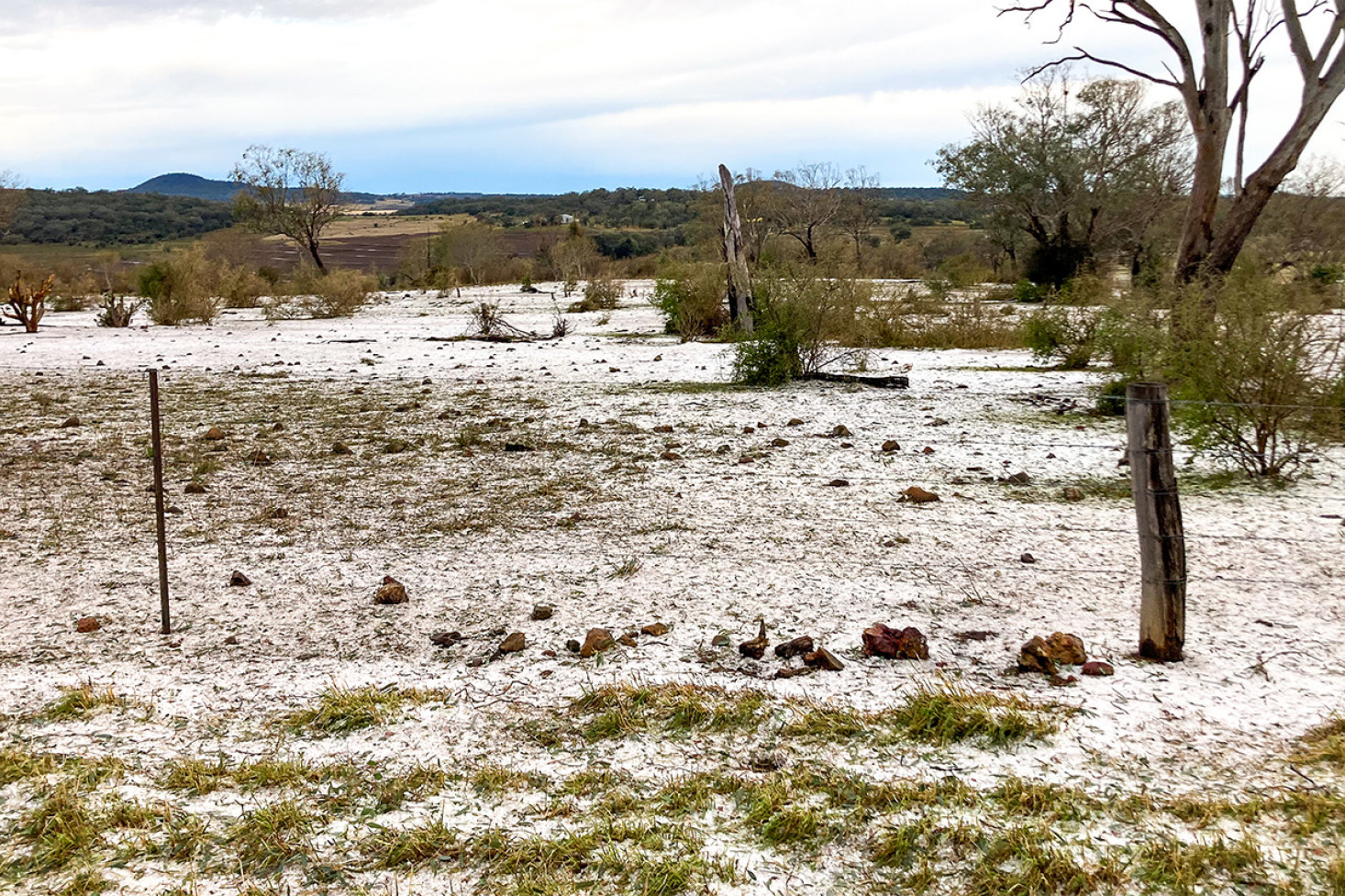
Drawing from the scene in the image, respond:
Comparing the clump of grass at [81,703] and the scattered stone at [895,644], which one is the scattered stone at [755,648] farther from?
the clump of grass at [81,703]

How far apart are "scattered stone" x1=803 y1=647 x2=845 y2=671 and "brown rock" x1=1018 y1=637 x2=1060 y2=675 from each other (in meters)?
0.68

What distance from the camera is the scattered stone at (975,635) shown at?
4152mm

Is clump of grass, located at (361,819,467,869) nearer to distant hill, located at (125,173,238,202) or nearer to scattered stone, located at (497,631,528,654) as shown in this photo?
scattered stone, located at (497,631,528,654)

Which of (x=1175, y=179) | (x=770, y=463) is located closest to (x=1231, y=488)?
(x=770, y=463)

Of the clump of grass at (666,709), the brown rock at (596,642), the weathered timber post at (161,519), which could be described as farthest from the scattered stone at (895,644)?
the weathered timber post at (161,519)

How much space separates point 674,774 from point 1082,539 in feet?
10.8

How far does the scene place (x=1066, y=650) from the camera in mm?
3840

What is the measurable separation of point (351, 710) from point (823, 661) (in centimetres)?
177

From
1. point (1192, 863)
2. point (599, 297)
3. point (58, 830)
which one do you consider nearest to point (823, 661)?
point (1192, 863)

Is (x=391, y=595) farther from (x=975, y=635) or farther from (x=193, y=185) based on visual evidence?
(x=193, y=185)

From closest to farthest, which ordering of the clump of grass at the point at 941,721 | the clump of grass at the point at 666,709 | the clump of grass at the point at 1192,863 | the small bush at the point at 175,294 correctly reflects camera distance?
the clump of grass at the point at 1192,863 → the clump of grass at the point at 941,721 → the clump of grass at the point at 666,709 → the small bush at the point at 175,294

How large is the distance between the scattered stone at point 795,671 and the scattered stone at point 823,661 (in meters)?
0.01

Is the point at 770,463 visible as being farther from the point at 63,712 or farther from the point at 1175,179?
the point at 1175,179

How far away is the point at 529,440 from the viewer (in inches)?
347
